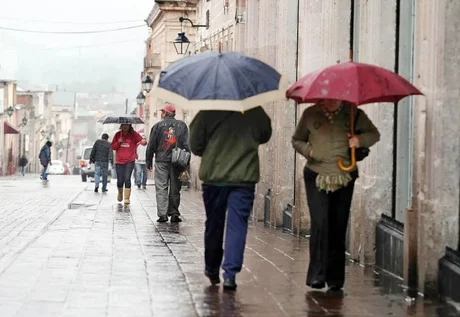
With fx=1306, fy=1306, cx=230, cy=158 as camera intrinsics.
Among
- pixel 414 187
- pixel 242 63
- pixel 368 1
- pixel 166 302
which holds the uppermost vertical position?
pixel 368 1

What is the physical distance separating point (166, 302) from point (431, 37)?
3037 mm

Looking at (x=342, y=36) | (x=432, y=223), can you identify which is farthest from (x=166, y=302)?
(x=342, y=36)

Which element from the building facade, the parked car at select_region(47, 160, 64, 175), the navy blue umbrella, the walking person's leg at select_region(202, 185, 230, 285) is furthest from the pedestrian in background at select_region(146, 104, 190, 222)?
the parked car at select_region(47, 160, 64, 175)

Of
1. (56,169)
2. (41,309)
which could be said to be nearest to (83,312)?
(41,309)

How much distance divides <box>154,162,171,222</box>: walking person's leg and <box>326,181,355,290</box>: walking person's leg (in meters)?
9.02

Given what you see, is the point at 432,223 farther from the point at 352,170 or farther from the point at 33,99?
the point at 33,99

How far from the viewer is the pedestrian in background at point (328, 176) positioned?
10.9m

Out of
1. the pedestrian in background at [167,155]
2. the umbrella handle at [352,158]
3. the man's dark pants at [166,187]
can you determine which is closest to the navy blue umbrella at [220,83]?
the umbrella handle at [352,158]

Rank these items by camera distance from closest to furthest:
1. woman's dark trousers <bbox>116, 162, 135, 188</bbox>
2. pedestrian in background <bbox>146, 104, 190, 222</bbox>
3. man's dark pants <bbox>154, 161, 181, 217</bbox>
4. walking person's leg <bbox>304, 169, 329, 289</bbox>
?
walking person's leg <bbox>304, 169, 329, 289</bbox> → pedestrian in background <bbox>146, 104, 190, 222</bbox> → man's dark pants <bbox>154, 161, 181, 217</bbox> → woman's dark trousers <bbox>116, 162, 135, 188</bbox>

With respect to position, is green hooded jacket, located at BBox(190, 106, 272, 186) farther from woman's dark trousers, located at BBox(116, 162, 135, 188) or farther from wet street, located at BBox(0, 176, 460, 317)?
woman's dark trousers, located at BBox(116, 162, 135, 188)

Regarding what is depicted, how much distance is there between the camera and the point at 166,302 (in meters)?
10.1

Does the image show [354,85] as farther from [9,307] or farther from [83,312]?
[9,307]

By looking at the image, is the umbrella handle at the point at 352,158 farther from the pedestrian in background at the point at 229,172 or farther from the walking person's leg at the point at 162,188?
the walking person's leg at the point at 162,188

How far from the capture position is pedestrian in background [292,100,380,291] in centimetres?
1086
